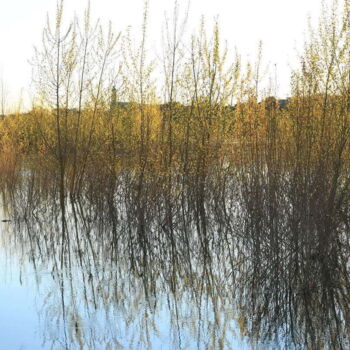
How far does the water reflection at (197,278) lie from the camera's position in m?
3.91

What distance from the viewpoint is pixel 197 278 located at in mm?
5355

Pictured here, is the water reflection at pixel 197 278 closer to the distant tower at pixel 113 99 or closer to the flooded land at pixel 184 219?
the flooded land at pixel 184 219

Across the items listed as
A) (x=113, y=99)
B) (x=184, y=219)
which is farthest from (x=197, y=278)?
(x=113, y=99)

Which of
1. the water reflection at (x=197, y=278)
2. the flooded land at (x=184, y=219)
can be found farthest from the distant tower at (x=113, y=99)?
the water reflection at (x=197, y=278)

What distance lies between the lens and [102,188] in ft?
32.2

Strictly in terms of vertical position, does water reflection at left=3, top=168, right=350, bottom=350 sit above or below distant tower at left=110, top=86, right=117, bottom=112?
below

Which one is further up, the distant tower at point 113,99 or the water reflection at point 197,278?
the distant tower at point 113,99

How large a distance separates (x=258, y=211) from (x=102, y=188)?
12.0 feet

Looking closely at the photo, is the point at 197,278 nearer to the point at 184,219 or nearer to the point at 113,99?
the point at 184,219

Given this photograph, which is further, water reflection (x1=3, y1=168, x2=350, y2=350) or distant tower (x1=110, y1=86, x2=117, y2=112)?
distant tower (x1=110, y1=86, x2=117, y2=112)

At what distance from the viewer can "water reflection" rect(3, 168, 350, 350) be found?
3909 millimetres

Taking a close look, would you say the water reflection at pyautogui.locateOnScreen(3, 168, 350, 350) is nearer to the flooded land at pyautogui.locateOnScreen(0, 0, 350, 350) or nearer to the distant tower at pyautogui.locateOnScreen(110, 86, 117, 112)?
the flooded land at pyautogui.locateOnScreen(0, 0, 350, 350)

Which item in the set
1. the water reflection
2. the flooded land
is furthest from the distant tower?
the water reflection

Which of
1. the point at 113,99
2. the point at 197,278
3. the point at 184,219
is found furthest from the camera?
the point at 113,99
